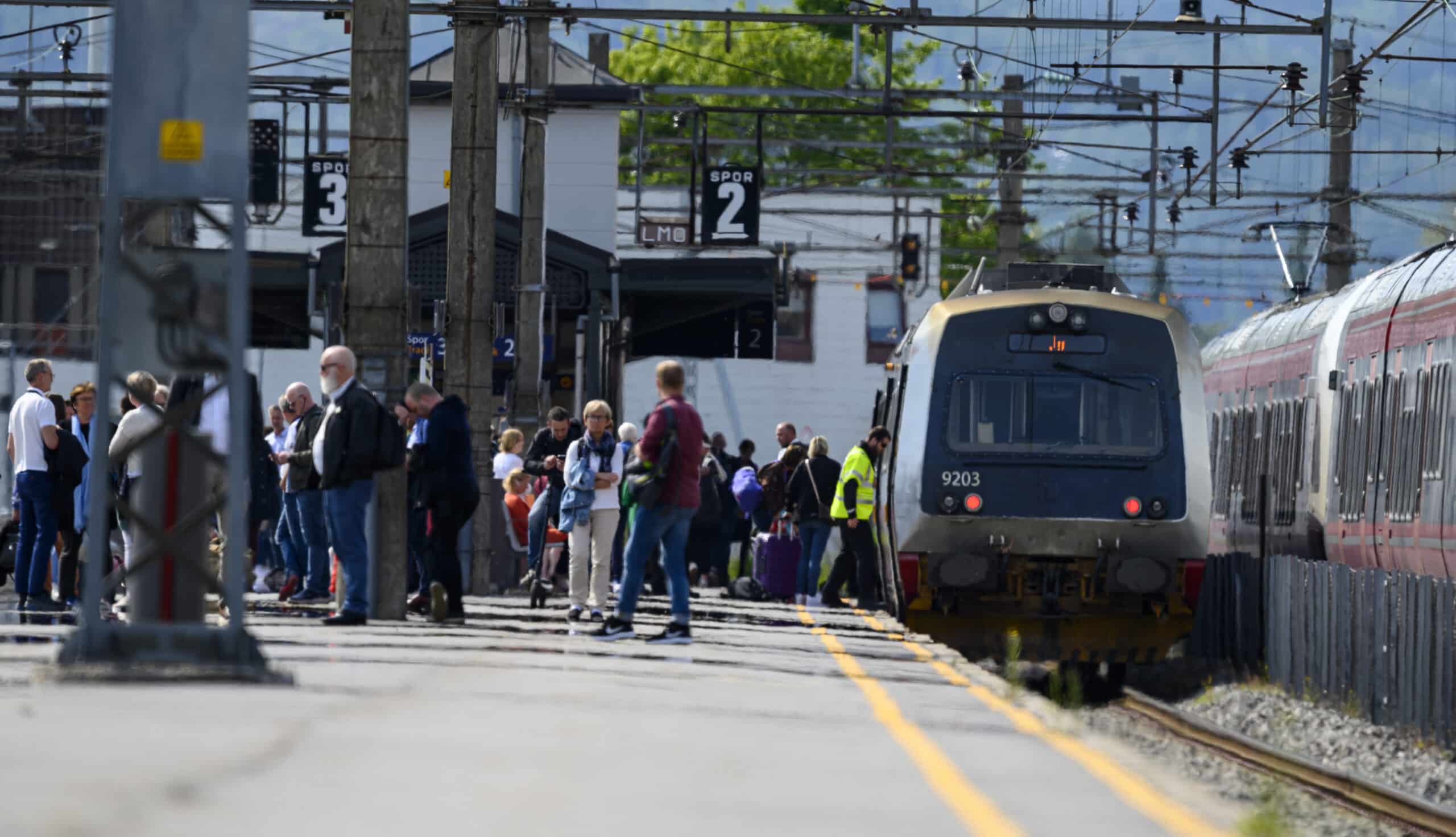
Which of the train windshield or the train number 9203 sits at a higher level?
the train windshield

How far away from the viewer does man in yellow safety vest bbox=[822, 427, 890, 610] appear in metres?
21.9

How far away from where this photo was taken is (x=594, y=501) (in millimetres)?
16188

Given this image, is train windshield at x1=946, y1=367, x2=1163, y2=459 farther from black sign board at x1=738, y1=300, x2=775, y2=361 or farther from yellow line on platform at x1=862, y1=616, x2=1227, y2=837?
black sign board at x1=738, y1=300, x2=775, y2=361

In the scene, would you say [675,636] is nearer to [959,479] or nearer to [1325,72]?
[959,479]

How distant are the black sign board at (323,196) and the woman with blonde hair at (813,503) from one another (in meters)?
13.1

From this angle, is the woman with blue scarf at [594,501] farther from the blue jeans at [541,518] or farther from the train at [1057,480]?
the train at [1057,480]

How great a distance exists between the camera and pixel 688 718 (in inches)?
377

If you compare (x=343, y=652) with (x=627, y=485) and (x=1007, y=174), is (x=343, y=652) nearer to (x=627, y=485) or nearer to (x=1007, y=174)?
(x=627, y=485)

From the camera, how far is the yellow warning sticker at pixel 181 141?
9578 mm

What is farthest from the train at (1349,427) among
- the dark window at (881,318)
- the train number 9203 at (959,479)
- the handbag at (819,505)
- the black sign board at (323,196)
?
the dark window at (881,318)

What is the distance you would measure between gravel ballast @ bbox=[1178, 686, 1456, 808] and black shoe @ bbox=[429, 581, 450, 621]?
17.8 ft

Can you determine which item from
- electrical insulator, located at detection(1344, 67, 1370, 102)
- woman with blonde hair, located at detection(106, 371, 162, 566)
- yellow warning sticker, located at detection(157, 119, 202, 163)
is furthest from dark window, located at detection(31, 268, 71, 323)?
yellow warning sticker, located at detection(157, 119, 202, 163)

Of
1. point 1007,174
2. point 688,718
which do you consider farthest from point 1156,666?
point 1007,174

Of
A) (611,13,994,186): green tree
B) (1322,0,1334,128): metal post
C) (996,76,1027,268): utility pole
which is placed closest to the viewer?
(1322,0,1334,128): metal post
